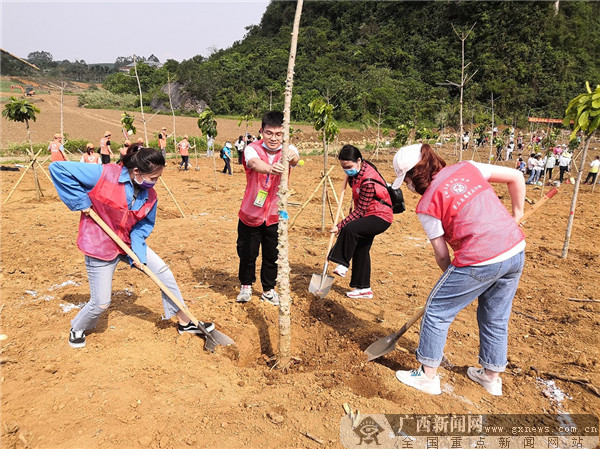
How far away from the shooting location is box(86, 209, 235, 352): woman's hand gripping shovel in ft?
9.86

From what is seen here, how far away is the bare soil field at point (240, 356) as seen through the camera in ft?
8.20

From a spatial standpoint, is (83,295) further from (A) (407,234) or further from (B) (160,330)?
(A) (407,234)

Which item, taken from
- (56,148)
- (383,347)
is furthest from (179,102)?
(383,347)

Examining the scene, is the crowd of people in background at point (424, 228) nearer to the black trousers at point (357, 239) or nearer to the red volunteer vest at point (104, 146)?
the black trousers at point (357, 239)

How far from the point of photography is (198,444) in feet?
7.66

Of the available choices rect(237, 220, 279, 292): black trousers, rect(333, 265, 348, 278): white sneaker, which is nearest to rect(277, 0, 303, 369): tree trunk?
rect(237, 220, 279, 292): black trousers

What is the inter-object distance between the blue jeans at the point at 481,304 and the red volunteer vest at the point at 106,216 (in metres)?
2.56

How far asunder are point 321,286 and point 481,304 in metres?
2.01

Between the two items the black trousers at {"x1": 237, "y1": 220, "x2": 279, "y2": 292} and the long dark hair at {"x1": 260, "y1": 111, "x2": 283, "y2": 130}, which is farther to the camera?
the black trousers at {"x1": 237, "y1": 220, "x2": 279, "y2": 292}

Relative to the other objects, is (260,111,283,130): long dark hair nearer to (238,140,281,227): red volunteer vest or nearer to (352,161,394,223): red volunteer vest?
(238,140,281,227): red volunteer vest

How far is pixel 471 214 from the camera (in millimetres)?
2477

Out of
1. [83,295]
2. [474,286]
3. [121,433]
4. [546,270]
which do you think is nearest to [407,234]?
[546,270]

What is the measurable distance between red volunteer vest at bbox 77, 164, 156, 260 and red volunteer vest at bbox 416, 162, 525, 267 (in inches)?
93.9

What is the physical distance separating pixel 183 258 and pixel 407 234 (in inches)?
183
